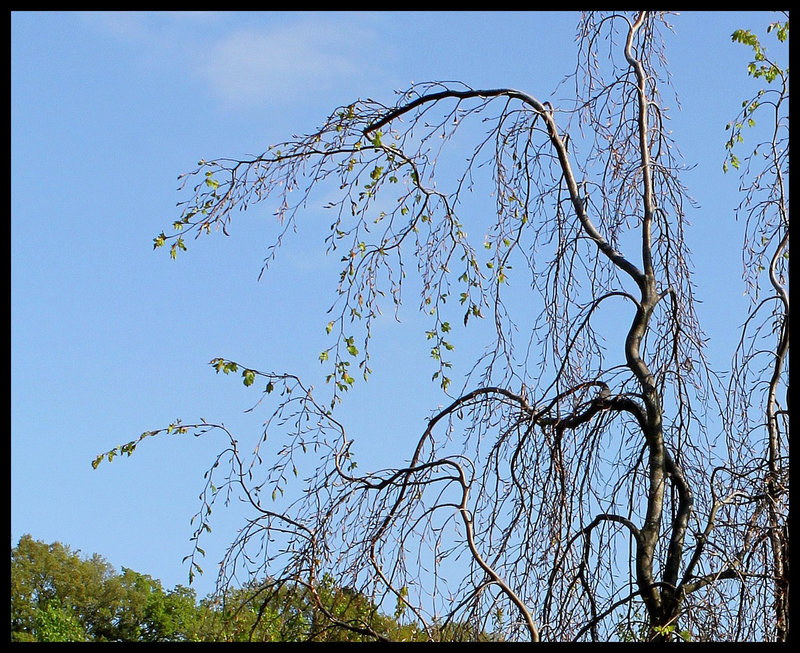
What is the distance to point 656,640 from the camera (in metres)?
2.03

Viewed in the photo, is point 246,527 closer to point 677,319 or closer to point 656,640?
point 656,640

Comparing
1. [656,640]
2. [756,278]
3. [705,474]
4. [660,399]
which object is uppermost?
[756,278]

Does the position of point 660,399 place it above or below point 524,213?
below

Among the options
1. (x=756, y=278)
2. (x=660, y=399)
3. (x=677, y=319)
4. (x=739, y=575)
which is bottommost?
(x=739, y=575)

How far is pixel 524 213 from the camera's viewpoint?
243 cm

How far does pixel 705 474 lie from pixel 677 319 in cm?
37

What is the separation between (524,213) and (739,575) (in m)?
0.97

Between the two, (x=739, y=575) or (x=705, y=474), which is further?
(x=705, y=474)
